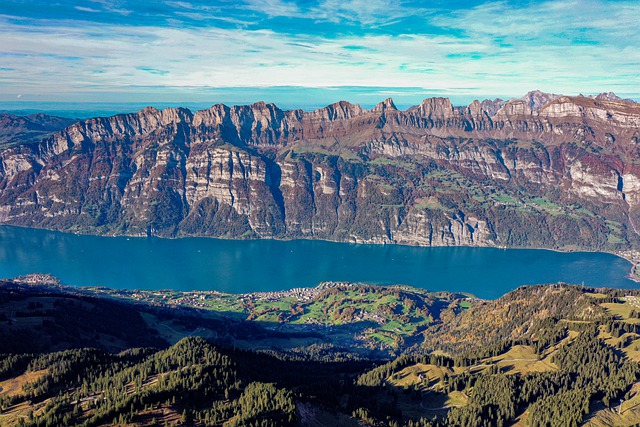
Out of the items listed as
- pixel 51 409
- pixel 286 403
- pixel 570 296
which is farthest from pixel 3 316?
pixel 570 296

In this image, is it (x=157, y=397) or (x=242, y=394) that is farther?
(x=242, y=394)

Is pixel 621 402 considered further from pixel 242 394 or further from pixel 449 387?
pixel 242 394

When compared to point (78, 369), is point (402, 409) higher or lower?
lower

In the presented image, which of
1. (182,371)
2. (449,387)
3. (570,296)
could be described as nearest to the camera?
(182,371)

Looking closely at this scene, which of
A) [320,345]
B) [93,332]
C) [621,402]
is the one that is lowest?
[320,345]

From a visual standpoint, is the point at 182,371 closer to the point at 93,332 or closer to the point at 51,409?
the point at 51,409

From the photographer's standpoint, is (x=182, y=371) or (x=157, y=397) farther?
(x=182, y=371)

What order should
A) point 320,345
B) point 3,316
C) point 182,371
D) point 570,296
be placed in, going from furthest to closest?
point 320,345 → point 570,296 → point 3,316 → point 182,371

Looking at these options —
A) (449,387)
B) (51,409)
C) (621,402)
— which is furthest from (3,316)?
(621,402)

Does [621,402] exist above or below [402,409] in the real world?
above
